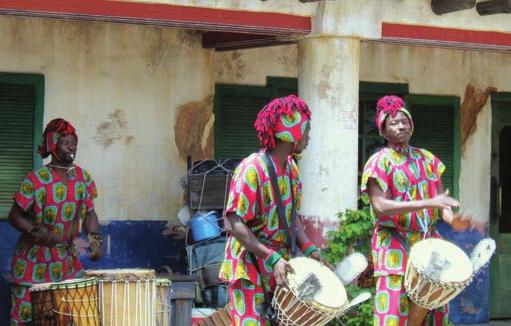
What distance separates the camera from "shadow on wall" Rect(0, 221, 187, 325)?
967 centimetres

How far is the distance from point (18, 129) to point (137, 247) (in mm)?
1424

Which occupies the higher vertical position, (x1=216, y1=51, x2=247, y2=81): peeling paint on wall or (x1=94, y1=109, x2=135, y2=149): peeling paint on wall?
(x1=216, y1=51, x2=247, y2=81): peeling paint on wall

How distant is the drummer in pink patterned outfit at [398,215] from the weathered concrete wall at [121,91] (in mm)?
3179

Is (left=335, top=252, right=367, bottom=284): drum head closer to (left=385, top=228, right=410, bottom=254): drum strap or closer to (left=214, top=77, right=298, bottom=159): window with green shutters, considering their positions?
(left=385, top=228, right=410, bottom=254): drum strap

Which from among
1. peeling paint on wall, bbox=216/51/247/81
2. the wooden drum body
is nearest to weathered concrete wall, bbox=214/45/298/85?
peeling paint on wall, bbox=216/51/247/81

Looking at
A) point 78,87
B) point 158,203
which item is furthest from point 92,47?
point 158,203

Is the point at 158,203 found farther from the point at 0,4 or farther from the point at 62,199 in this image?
the point at 0,4

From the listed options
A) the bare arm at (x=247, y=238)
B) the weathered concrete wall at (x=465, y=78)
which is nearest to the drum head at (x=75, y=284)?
the bare arm at (x=247, y=238)

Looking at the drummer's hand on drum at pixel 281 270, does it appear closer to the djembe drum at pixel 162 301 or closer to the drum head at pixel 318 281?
the drum head at pixel 318 281

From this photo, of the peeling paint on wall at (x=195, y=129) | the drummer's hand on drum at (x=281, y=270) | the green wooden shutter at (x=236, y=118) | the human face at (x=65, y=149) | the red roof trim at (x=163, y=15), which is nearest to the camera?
the drummer's hand on drum at (x=281, y=270)

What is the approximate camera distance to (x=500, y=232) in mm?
11391

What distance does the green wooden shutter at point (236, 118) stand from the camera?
1010 cm

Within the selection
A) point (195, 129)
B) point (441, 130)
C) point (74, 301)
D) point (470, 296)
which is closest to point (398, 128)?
point (74, 301)

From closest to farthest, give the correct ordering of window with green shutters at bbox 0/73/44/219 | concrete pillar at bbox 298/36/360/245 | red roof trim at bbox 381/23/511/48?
concrete pillar at bbox 298/36/360/245
red roof trim at bbox 381/23/511/48
window with green shutters at bbox 0/73/44/219
